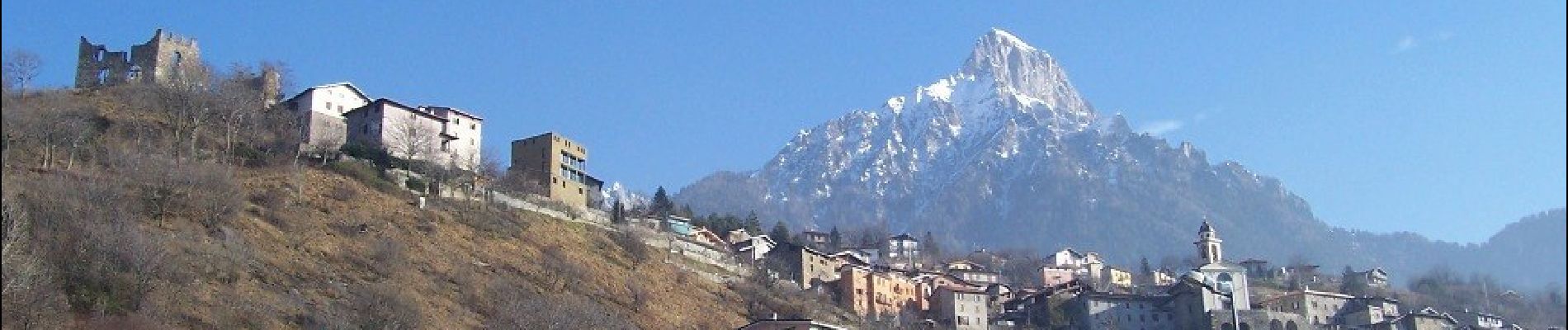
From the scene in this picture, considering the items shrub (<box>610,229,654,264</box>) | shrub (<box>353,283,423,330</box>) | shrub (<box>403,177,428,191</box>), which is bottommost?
shrub (<box>353,283,423,330</box>)

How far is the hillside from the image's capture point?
140ft

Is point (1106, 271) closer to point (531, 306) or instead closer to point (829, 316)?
point (829, 316)

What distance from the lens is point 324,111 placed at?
73.9 metres

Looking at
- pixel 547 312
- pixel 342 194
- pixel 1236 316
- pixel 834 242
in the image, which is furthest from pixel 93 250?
pixel 834 242

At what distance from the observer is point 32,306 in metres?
36.5

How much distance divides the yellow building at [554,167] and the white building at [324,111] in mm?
8486

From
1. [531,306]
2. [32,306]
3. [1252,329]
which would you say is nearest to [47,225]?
[32,306]

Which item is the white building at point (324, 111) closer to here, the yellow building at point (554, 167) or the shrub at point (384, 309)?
the yellow building at point (554, 167)

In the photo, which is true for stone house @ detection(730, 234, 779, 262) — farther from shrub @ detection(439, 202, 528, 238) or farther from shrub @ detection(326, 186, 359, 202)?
shrub @ detection(326, 186, 359, 202)

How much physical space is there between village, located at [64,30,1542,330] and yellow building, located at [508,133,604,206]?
0.08 m

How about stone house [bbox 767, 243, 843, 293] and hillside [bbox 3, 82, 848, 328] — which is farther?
stone house [bbox 767, 243, 843, 293]

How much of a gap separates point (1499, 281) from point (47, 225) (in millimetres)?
39555

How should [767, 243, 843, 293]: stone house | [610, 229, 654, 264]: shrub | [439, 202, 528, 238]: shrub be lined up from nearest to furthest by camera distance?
[439, 202, 528, 238]: shrub, [610, 229, 654, 264]: shrub, [767, 243, 843, 293]: stone house

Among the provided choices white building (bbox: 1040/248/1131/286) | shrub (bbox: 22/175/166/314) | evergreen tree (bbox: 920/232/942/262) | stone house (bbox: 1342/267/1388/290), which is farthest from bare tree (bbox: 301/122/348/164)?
stone house (bbox: 1342/267/1388/290)
